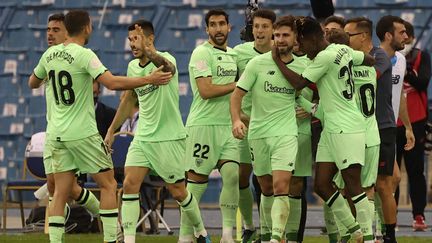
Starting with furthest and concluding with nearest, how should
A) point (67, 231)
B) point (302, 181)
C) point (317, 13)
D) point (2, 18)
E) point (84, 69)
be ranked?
point (2, 18) < point (67, 231) < point (317, 13) < point (302, 181) < point (84, 69)

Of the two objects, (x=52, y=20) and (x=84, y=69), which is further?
(x=52, y=20)

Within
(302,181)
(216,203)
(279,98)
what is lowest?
(216,203)

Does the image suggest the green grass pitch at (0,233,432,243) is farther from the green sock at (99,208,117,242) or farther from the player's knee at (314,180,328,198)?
the green sock at (99,208,117,242)

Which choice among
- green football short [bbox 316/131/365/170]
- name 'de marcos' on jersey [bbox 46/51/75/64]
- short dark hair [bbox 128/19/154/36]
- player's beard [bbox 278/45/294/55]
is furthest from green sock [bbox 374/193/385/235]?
name 'de marcos' on jersey [bbox 46/51/75/64]

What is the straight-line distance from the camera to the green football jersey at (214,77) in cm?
1214

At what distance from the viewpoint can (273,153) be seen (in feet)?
36.4

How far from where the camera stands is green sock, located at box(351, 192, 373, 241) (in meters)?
11.2

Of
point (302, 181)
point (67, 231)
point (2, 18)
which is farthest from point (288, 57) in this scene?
point (2, 18)

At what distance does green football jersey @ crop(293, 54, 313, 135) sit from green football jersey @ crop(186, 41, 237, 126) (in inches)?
30.0

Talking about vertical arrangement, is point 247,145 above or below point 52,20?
below

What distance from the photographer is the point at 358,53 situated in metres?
11.5

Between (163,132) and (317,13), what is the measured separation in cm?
246

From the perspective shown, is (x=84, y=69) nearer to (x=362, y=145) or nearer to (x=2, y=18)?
(x=362, y=145)

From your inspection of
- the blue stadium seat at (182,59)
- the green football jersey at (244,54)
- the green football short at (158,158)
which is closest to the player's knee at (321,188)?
the green football short at (158,158)
